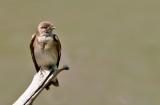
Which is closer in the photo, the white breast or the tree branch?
the tree branch

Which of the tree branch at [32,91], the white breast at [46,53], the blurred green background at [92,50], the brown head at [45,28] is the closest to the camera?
the tree branch at [32,91]

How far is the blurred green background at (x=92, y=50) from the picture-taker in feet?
39.4

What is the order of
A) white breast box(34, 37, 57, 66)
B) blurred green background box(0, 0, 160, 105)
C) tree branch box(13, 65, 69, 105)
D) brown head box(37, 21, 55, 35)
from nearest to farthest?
1. tree branch box(13, 65, 69, 105)
2. brown head box(37, 21, 55, 35)
3. white breast box(34, 37, 57, 66)
4. blurred green background box(0, 0, 160, 105)

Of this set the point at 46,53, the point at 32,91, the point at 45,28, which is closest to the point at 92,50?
the point at 46,53

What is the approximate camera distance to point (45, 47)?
6.97m

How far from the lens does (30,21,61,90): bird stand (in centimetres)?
664

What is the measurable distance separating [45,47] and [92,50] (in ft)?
21.8

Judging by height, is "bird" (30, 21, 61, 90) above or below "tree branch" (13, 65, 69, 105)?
below

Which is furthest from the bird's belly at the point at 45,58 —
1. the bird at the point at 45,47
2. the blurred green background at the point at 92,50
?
the blurred green background at the point at 92,50

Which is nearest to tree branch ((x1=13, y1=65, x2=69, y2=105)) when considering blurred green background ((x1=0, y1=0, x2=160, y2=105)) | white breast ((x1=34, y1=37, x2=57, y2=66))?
white breast ((x1=34, y1=37, x2=57, y2=66))

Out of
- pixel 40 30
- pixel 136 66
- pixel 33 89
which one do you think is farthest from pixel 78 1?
pixel 33 89

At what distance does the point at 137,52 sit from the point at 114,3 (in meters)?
2.39

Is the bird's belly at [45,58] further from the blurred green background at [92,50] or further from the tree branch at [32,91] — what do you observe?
the blurred green background at [92,50]

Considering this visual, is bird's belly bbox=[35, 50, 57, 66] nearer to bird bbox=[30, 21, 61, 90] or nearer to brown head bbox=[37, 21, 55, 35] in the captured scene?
bird bbox=[30, 21, 61, 90]
